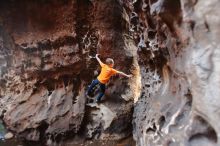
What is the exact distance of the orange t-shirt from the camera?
742 centimetres

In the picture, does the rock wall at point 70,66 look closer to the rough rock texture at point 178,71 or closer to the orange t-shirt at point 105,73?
the rough rock texture at point 178,71

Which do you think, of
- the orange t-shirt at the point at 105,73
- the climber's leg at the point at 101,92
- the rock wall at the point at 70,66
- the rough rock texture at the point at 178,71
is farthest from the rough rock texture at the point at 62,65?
the rough rock texture at the point at 178,71

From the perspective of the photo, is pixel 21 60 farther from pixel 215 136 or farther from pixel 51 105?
pixel 215 136

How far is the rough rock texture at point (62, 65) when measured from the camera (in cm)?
771

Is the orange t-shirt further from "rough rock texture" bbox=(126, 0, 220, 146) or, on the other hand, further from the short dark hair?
"rough rock texture" bbox=(126, 0, 220, 146)

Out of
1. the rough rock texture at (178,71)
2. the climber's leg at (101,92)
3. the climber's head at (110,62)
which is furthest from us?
the climber's leg at (101,92)

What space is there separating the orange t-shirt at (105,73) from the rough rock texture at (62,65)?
19.5 inches

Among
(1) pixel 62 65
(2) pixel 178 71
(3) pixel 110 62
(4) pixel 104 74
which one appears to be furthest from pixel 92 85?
(2) pixel 178 71

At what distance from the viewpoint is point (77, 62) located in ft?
26.3

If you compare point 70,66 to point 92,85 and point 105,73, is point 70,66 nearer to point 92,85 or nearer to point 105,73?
point 92,85

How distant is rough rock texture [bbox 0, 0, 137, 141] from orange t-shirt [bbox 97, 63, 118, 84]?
0.50 m

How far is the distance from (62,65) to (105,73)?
3.62ft

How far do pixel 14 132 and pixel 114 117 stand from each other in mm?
2175

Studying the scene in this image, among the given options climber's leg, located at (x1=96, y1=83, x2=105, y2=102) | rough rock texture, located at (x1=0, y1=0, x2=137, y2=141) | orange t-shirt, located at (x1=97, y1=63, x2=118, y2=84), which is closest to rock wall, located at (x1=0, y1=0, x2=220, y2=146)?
rough rock texture, located at (x1=0, y1=0, x2=137, y2=141)
